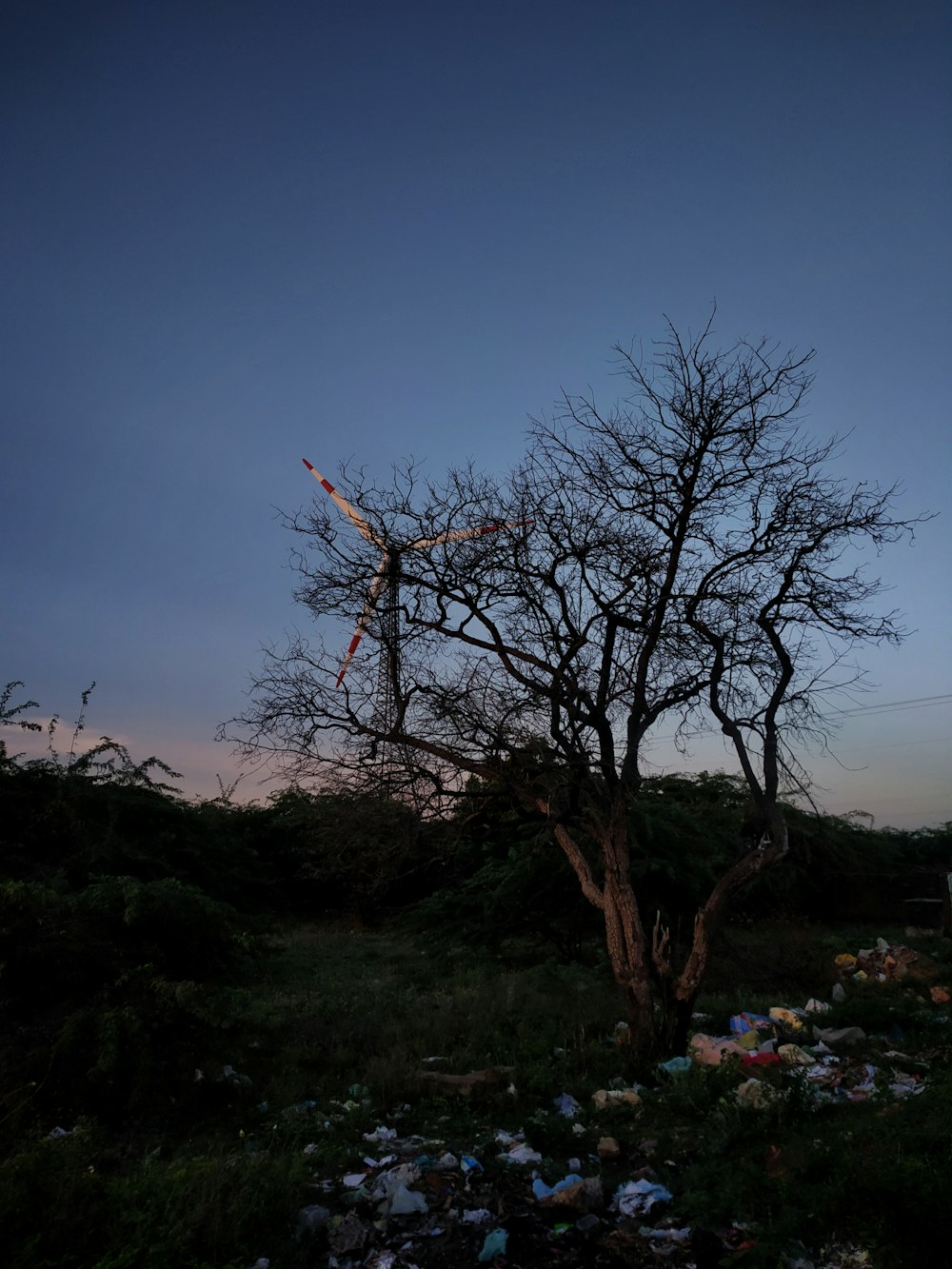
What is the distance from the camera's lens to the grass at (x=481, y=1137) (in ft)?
13.3

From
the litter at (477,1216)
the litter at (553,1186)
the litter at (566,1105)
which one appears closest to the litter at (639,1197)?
the litter at (553,1186)

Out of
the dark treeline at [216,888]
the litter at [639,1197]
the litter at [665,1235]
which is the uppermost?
the dark treeline at [216,888]

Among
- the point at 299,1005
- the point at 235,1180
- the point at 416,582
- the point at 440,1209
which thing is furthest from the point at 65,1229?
the point at 299,1005

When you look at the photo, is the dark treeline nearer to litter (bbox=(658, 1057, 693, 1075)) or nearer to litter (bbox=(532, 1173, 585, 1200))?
litter (bbox=(658, 1057, 693, 1075))

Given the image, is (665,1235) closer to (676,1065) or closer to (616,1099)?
(616,1099)

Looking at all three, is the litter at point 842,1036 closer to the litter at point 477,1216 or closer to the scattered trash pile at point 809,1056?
the scattered trash pile at point 809,1056

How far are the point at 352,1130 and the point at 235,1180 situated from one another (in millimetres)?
1940

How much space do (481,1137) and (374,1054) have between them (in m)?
2.55

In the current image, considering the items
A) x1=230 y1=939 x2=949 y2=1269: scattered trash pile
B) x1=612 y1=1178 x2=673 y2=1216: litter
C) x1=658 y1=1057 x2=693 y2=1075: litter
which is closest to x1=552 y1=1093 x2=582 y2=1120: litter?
x1=230 y1=939 x2=949 y2=1269: scattered trash pile

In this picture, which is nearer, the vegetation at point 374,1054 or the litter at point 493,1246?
the vegetation at point 374,1054

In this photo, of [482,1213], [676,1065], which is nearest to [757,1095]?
[676,1065]

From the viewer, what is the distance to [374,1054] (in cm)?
866

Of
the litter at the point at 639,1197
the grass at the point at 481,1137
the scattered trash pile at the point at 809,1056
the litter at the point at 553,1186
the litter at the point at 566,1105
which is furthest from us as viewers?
the litter at the point at 566,1105

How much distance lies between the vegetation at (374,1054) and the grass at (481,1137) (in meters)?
0.02
